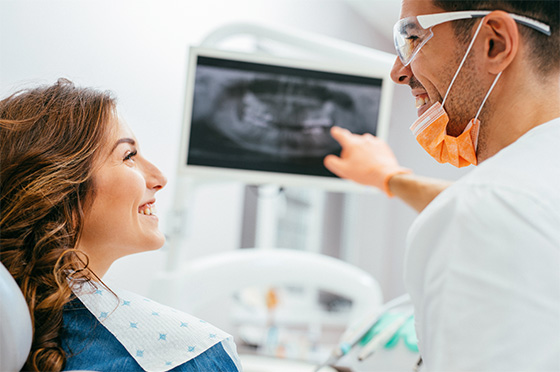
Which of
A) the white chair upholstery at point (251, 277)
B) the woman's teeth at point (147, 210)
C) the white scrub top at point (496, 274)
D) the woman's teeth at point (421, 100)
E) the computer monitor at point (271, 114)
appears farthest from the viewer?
the white chair upholstery at point (251, 277)

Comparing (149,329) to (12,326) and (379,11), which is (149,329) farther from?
(379,11)

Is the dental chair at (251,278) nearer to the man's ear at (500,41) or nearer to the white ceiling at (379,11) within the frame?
the man's ear at (500,41)

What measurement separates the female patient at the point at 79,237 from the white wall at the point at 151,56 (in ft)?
0.78

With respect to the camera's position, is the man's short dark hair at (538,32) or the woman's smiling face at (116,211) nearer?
the man's short dark hair at (538,32)

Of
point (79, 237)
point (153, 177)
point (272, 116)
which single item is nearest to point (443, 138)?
point (153, 177)

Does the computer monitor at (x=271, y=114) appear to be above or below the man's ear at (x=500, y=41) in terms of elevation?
below

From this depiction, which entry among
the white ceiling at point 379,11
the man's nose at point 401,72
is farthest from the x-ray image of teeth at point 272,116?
the white ceiling at point 379,11

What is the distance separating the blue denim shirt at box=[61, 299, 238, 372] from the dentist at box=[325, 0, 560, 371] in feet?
1.45

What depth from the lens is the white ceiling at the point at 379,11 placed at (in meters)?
3.92

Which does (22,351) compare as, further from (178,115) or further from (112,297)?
(178,115)

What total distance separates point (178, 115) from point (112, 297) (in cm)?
141

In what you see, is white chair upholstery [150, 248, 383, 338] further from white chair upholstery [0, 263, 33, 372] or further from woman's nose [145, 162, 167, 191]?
white chair upholstery [0, 263, 33, 372]

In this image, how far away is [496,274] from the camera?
0.80 meters

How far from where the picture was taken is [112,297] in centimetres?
115
